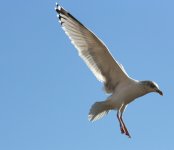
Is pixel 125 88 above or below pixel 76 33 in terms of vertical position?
below

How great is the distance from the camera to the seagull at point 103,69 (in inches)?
451

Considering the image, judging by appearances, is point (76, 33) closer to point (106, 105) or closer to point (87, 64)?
point (87, 64)

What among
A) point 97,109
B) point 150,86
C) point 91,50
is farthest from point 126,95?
point 91,50

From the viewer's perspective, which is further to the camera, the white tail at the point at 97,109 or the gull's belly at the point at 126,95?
the white tail at the point at 97,109

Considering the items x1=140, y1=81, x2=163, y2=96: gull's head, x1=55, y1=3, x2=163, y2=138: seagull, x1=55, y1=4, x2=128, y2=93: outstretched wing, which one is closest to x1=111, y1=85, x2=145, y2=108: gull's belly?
x1=55, y1=3, x2=163, y2=138: seagull

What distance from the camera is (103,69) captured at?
11.8 meters

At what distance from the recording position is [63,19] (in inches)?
456

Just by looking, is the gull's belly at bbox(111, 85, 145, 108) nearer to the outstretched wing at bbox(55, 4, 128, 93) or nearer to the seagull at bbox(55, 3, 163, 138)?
the seagull at bbox(55, 3, 163, 138)

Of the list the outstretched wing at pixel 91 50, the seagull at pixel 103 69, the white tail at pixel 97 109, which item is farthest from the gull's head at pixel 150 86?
the white tail at pixel 97 109

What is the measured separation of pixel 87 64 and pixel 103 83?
1.52 feet

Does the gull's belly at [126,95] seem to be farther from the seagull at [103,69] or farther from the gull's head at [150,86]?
the gull's head at [150,86]

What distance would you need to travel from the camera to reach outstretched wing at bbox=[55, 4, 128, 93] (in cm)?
1155

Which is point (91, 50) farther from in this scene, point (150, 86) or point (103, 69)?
point (150, 86)

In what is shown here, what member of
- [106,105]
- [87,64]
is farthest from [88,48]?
[106,105]
